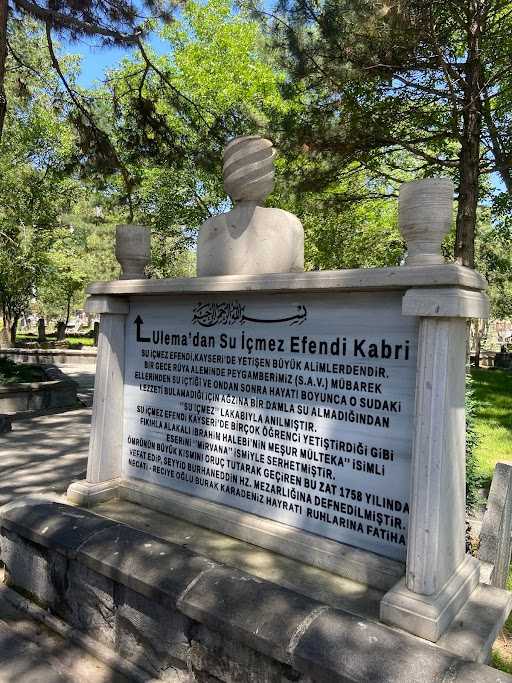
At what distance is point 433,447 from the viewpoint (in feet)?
7.54

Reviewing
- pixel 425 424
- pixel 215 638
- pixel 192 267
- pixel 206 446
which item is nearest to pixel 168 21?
pixel 206 446

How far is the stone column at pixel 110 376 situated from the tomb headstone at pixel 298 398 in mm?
11

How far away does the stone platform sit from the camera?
1.91m

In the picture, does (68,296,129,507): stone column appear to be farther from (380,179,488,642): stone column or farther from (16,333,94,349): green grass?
(16,333,94,349): green grass

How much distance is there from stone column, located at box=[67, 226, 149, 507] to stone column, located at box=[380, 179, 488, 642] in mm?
2108

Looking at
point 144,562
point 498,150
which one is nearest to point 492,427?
point 498,150

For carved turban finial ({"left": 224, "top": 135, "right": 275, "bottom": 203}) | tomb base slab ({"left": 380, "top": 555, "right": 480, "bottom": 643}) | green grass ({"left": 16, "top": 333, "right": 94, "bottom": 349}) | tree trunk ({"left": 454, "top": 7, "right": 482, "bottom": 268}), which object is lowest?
tomb base slab ({"left": 380, "top": 555, "right": 480, "bottom": 643})

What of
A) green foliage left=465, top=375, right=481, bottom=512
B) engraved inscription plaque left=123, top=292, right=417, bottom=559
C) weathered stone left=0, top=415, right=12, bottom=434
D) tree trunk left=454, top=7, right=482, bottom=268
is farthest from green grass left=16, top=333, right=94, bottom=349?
green foliage left=465, top=375, right=481, bottom=512

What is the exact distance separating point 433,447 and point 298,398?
84cm

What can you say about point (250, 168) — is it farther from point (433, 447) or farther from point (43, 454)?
point (43, 454)

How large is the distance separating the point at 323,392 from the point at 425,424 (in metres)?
0.64

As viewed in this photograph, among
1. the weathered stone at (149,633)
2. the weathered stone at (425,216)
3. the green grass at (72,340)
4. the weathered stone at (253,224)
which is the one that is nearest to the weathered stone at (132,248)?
the weathered stone at (253,224)

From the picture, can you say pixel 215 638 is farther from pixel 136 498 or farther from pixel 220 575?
pixel 136 498

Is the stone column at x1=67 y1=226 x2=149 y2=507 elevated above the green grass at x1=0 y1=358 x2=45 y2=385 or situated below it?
above
